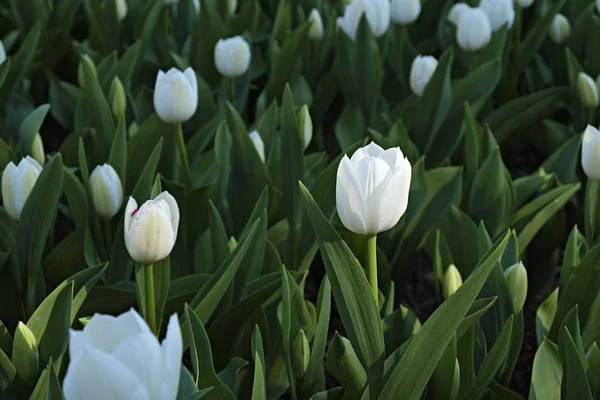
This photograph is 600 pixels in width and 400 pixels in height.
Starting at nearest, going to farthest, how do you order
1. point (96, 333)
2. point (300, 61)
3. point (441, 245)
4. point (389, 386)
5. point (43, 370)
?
point (96, 333) < point (389, 386) < point (43, 370) < point (441, 245) < point (300, 61)

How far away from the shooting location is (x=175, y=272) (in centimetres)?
158

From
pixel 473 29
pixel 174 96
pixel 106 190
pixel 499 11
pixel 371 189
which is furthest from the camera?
pixel 499 11

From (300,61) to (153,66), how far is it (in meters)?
0.41

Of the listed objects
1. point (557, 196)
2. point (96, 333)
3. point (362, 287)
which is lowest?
point (557, 196)

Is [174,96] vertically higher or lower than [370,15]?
higher

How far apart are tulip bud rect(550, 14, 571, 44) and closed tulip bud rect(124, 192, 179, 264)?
1535mm

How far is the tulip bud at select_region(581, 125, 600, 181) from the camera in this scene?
1.37 meters

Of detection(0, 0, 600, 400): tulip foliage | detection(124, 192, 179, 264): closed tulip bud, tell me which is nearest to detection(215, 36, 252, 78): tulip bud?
detection(0, 0, 600, 400): tulip foliage

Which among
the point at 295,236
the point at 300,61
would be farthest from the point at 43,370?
the point at 300,61

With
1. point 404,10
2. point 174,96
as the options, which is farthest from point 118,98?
point 404,10

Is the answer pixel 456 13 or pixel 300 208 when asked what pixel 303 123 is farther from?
pixel 456 13

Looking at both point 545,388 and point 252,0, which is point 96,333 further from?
point 252,0

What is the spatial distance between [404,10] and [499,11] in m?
0.24

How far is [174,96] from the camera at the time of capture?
1575 mm
